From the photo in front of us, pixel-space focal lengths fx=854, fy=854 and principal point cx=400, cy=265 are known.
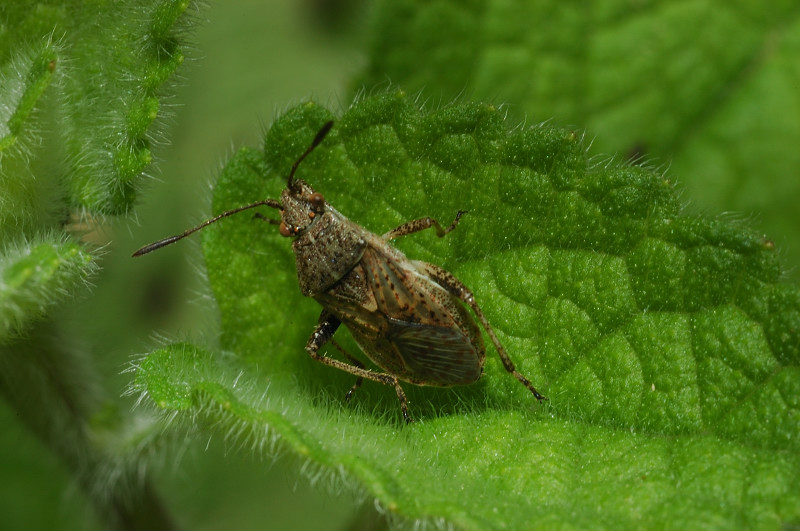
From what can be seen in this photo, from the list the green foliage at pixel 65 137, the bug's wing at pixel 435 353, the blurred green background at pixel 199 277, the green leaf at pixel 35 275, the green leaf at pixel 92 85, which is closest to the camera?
the green leaf at pixel 35 275

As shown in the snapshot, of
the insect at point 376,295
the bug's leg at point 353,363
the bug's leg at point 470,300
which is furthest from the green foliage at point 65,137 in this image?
the bug's leg at point 470,300

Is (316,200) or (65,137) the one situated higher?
(316,200)

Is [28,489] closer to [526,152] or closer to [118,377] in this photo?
→ [118,377]

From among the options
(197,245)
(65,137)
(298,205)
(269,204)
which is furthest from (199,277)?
(65,137)

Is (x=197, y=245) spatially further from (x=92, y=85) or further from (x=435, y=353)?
(x=435, y=353)

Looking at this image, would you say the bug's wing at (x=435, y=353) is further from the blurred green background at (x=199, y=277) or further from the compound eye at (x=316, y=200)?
the compound eye at (x=316, y=200)

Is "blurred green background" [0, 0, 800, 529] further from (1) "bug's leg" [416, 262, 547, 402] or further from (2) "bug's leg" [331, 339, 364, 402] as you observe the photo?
(1) "bug's leg" [416, 262, 547, 402]
